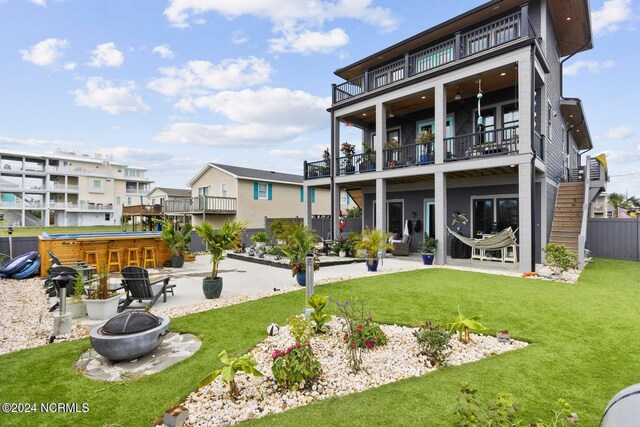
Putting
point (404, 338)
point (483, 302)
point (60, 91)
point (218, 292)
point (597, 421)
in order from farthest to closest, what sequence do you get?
1. point (60, 91)
2. point (218, 292)
3. point (483, 302)
4. point (404, 338)
5. point (597, 421)

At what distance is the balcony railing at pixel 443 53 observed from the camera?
32.9 feet

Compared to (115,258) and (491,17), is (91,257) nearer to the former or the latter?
(115,258)

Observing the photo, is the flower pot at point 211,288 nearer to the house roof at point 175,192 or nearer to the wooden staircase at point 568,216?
the wooden staircase at point 568,216

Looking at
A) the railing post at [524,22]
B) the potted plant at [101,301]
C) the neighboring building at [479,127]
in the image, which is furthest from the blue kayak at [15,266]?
the railing post at [524,22]

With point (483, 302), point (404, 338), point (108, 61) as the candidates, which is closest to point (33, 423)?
point (404, 338)

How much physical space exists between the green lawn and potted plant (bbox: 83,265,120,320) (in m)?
1.18

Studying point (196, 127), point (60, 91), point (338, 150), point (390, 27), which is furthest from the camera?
point (196, 127)

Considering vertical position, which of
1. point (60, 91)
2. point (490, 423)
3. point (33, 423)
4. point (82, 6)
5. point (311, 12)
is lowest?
point (33, 423)

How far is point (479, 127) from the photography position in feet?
38.8

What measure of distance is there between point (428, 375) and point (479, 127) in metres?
11.2

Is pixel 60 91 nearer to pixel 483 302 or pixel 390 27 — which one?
pixel 390 27

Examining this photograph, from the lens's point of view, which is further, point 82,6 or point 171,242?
point 171,242

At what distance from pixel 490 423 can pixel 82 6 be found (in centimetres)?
1269

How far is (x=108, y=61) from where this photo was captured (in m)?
11.3
